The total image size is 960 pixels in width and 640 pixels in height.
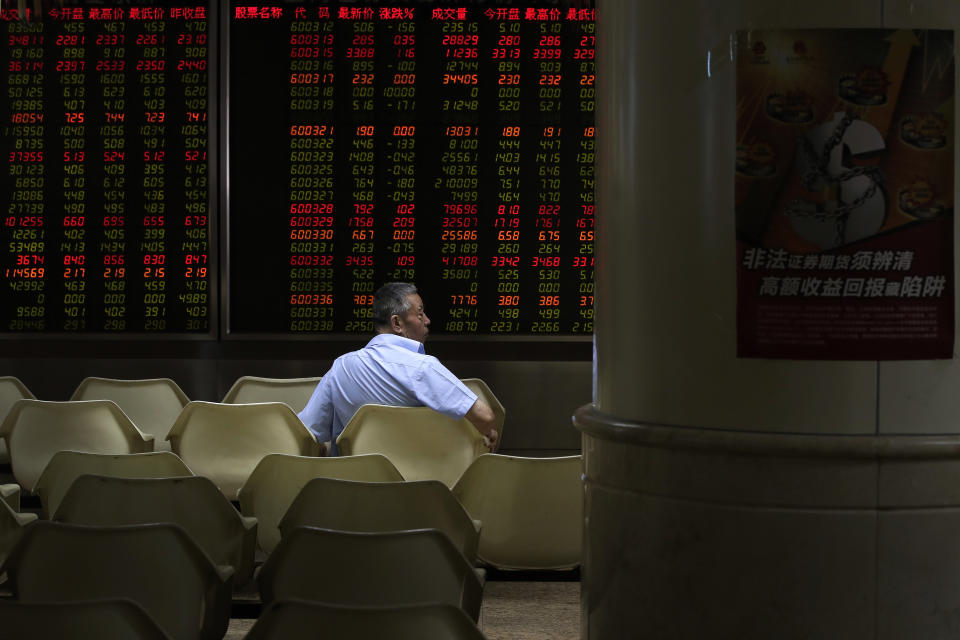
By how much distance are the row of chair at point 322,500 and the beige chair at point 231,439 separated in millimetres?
1047

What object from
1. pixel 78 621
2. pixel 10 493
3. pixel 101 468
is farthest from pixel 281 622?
pixel 10 493

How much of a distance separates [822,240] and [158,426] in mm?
5039

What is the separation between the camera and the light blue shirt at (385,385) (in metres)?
5.29

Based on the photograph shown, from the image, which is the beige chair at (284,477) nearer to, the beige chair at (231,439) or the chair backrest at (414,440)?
the chair backrest at (414,440)

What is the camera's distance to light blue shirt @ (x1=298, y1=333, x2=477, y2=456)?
5285 millimetres

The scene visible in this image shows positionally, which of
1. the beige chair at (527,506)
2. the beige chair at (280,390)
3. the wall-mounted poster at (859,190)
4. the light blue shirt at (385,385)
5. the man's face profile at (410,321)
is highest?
the wall-mounted poster at (859,190)

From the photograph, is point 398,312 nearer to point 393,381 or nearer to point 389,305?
point 389,305

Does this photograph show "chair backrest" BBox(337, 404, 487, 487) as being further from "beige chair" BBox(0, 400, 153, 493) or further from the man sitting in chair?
"beige chair" BBox(0, 400, 153, 493)

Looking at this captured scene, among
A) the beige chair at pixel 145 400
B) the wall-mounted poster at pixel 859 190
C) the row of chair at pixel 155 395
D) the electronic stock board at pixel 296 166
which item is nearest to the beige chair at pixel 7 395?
the row of chair at pixel 155 395

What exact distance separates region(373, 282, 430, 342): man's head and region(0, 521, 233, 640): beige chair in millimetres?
2913

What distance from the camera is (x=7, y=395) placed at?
6641mm

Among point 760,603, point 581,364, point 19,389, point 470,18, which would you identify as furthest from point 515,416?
point 760,603

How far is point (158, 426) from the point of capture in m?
6.62

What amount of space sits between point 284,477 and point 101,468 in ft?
2.29
